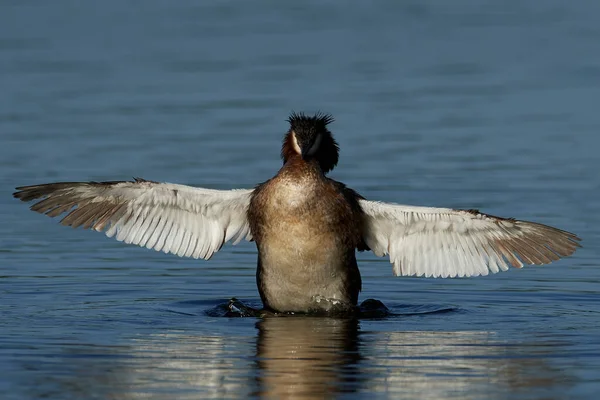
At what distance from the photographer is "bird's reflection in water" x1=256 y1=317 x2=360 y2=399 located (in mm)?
10578

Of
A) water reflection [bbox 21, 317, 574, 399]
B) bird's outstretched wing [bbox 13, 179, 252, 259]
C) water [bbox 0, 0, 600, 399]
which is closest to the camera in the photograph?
water reflection [bbox 21, 317, 574, 399]

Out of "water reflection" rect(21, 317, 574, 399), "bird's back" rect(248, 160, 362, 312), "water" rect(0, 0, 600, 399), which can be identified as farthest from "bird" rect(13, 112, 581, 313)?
"water reflection" rect(21, 317, 574, 399)

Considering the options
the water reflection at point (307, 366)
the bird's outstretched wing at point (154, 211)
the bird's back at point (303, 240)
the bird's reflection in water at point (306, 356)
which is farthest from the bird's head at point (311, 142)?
the water reflection at point (307, 366)

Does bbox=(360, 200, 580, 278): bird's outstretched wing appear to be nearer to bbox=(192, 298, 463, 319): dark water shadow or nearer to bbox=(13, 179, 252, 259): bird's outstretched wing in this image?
bbox=(192, 298, 463, 319): dark water shadow

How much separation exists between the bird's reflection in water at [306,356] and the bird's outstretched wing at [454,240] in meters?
1.15

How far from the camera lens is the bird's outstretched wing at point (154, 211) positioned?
14.3 metres

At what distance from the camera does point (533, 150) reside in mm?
21078

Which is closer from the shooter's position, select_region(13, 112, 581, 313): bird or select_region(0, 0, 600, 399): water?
select_region(0, 0, 600, 399): water

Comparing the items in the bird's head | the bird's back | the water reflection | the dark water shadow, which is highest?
the bird's head

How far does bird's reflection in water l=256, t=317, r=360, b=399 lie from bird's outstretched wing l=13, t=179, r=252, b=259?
131cm

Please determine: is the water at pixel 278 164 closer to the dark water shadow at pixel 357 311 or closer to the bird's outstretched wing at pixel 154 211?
the dark water shadow at pixel 357 311

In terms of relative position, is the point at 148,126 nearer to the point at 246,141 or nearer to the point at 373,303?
the point at 246,141

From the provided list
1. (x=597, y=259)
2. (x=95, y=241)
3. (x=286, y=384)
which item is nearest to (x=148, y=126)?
(x=95, y=241)

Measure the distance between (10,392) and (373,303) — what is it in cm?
473
